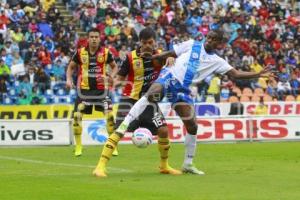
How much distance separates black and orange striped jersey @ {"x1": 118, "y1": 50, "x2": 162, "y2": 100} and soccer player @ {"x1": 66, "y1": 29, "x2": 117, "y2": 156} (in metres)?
1.84

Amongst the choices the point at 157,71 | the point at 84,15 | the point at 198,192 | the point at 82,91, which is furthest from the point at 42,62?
the point at 198,192

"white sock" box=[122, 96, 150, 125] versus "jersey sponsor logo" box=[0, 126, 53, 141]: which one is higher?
"white sock" box=[122, 96, 150, 125]

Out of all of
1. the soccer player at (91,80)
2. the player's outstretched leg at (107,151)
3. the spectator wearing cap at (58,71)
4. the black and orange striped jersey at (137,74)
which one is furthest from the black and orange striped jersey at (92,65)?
the spectator wearing cap at (58,71)

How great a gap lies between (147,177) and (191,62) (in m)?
1.96

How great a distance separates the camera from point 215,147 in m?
21.8

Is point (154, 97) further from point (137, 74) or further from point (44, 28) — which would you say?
point (44, 28)

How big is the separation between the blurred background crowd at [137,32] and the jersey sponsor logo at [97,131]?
550 cm

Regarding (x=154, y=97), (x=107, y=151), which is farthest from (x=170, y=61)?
(x=107, y=151)

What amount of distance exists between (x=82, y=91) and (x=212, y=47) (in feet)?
18.5

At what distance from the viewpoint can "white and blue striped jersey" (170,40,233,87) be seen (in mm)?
13594

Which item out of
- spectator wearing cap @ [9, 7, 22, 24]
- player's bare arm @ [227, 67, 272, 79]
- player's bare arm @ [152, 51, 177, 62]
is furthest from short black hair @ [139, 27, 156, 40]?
spectator wearing cap @ [9, 7, 22, 24]

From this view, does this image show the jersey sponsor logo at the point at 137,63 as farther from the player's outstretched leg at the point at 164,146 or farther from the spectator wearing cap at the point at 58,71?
the spectator wearing cap at the point at 58,71

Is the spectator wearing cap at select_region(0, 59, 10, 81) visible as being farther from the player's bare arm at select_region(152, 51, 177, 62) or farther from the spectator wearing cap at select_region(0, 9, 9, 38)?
the player's bare arm at select_region(152, 51, 177, 62)

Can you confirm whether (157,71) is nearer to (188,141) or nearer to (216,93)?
(188,141)
